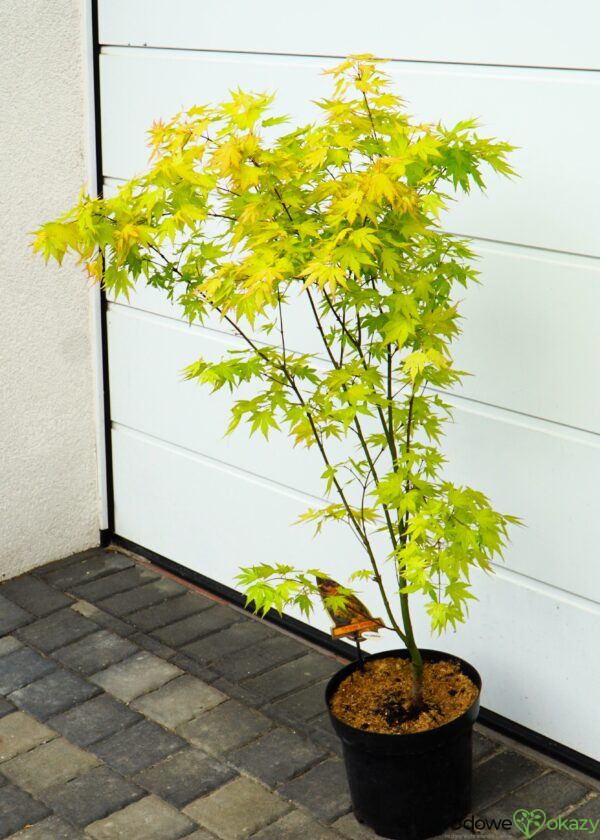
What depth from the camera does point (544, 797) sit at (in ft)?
10.8

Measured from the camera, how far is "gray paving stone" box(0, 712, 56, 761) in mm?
3568

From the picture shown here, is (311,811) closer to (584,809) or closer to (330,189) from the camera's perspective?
(584,809)

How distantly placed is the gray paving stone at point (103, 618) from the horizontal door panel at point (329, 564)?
16.8 inches

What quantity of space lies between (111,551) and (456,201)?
2449 millimetres

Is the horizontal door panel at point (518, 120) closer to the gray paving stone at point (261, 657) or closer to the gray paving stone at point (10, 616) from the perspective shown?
the gray paving stone at point (261, 657)

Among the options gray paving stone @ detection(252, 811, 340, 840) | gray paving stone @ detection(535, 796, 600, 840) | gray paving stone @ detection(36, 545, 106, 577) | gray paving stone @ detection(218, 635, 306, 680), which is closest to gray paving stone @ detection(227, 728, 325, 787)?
gray paving stone @ detection(252, 811, 340, 840)

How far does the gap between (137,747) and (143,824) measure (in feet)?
1.26

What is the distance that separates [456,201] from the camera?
3.27 meters

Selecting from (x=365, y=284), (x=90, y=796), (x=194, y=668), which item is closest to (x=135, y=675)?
(x=194, y=668)

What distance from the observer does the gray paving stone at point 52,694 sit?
12.5 ft

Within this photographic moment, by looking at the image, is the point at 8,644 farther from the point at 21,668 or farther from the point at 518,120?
the point at 518,120

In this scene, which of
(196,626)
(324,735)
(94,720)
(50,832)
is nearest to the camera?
(50,832)

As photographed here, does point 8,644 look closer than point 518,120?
No

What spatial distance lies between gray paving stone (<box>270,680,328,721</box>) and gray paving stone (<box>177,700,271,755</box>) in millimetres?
79
